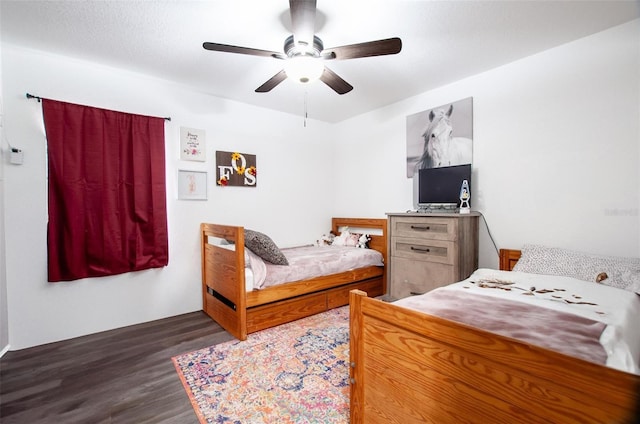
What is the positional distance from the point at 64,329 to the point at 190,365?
141cm

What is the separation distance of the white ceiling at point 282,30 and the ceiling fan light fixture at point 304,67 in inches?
14.1

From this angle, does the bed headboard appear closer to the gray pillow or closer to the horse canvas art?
the horse canvas art

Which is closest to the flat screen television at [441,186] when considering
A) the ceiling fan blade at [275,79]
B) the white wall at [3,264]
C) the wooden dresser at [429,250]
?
the wooden dresser at [429,250]

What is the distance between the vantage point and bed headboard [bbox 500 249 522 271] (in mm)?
2514

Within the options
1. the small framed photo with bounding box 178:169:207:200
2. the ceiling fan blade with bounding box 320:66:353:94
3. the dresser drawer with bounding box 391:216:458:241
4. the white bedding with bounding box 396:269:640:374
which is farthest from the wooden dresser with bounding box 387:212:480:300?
the small framed photo with bounding box 178:169:207:200

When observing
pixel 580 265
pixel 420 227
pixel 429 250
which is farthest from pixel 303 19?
pixel 580 265

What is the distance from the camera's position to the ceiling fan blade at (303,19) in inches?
58.7

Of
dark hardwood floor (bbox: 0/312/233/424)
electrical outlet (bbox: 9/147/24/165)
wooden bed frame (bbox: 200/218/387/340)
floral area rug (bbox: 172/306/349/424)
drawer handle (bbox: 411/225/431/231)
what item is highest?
electrical outlet (bbox: 9/147/24/165)

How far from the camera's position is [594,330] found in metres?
1.15

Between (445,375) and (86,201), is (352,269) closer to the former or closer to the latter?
(445,375)

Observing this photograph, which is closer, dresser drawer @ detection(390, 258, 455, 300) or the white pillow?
the white pillow

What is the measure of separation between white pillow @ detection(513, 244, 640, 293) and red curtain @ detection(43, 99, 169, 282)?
3.42 m

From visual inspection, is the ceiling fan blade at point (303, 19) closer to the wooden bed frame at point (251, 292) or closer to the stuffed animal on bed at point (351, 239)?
the wooden bed frame at point (251, 292)

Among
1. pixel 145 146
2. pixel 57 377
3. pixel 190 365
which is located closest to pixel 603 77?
pixel 190 365
